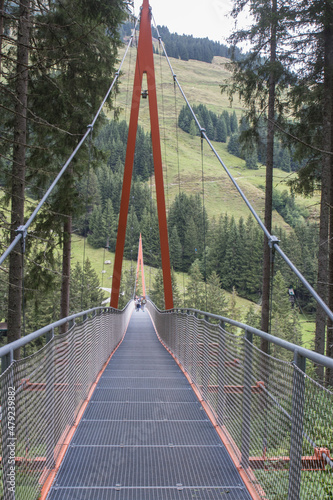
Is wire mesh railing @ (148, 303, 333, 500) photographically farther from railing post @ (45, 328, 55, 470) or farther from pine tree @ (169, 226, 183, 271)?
pine tree @ (169, 226, 183, 271)

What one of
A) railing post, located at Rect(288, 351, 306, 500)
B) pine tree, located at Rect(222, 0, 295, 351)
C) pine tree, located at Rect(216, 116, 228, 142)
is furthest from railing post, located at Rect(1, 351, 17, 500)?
pine tree, located at Rect(216, 116, 228, 142)

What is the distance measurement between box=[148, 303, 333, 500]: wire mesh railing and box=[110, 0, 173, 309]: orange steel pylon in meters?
8.59

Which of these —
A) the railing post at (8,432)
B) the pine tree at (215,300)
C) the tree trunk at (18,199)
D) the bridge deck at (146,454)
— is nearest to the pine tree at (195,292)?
the pine tree at (215,300)

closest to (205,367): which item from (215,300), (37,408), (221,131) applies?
(37,408)

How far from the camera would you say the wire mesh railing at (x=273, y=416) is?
2.12 metres

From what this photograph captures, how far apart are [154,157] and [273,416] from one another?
11.4 meters

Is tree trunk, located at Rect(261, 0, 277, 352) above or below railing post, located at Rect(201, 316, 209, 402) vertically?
above

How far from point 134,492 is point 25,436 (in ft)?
2.66

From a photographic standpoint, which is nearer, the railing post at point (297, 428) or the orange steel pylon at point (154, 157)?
the railing post at point (297, 428)

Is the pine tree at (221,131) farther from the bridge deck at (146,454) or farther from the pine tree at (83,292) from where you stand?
the bridge deck at (146,454)

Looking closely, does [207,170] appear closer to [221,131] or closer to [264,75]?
[221,131]

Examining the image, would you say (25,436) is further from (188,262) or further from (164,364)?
(188,262)

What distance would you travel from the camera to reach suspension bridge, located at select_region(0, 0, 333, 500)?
229cm

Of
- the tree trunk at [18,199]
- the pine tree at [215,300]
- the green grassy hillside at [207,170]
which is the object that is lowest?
the pine tree at [215,300]
